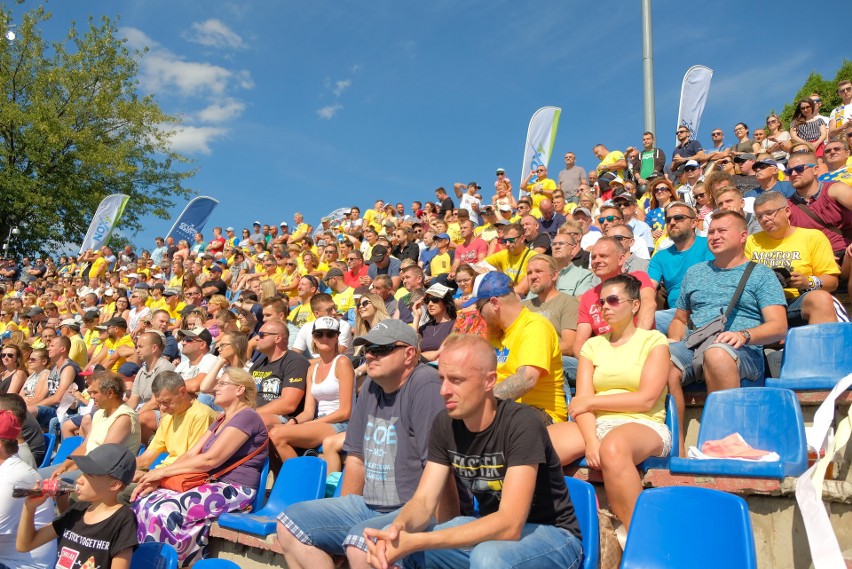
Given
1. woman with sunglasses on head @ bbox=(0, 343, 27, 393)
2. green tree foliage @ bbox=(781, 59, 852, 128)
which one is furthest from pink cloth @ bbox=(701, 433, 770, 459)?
green tree foliage @ bbox=(781, 59, 852, 128)

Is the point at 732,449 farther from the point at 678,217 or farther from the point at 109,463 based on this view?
the point at 109,463

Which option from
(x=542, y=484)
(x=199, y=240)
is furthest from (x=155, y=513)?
(x=199, y=240)

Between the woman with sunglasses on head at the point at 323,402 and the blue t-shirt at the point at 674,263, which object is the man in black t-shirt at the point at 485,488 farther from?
the blue t-shirt at the point at 674,263

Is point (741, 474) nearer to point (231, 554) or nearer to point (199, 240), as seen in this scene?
point (231, 554)

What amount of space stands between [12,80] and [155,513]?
90.8 feet

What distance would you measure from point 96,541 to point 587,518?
238 centimetres

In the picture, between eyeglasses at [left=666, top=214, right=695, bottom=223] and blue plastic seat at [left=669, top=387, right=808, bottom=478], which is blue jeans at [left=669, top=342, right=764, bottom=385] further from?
eyeglasses at [left=666, top=214, right=695, bottom=223]

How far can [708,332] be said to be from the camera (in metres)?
4.14

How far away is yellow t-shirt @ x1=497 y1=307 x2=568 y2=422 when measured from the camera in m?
3.91

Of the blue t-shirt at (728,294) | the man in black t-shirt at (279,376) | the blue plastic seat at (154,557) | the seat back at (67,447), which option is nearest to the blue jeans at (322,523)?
the blue plastic seat at (154,557)

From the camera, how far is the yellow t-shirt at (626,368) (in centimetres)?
347

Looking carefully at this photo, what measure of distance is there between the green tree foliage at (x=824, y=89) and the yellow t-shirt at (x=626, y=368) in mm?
24861

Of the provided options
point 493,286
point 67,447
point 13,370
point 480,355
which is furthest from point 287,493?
point 13,370

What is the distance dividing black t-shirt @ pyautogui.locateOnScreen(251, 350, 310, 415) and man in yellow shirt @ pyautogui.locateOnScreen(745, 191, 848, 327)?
3.60m
